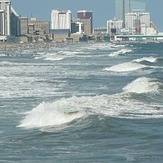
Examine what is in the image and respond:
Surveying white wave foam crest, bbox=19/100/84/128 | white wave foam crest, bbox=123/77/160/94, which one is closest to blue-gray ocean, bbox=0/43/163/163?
white wave foam crest, bbox=19/100/84/128

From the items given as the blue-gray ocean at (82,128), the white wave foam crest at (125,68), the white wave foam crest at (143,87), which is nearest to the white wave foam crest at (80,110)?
the blue-gray ocean at (82,128)

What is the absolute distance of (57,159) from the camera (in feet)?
56.9

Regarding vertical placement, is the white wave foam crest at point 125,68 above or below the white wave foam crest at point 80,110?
below

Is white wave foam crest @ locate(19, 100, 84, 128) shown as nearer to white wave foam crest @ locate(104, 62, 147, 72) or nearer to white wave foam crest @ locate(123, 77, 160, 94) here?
white wave foam crest @ locate(123, 77, 160, 94)

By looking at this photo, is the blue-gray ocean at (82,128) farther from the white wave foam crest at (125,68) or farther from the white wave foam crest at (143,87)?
the white wave foam crest at (125,68)

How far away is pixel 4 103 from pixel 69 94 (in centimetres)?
580

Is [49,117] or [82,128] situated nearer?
[82,128]

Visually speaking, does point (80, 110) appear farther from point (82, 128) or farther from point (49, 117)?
point (82, 128)

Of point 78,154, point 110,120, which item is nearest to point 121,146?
point 78,154

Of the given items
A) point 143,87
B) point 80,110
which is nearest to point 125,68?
point 143,87

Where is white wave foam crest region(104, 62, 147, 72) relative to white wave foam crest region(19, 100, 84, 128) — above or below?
below

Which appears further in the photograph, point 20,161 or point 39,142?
point 39,142

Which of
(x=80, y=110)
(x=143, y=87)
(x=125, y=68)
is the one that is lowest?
(x=125, y=68)

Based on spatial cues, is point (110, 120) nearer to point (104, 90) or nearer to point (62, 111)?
point (62, 111)
